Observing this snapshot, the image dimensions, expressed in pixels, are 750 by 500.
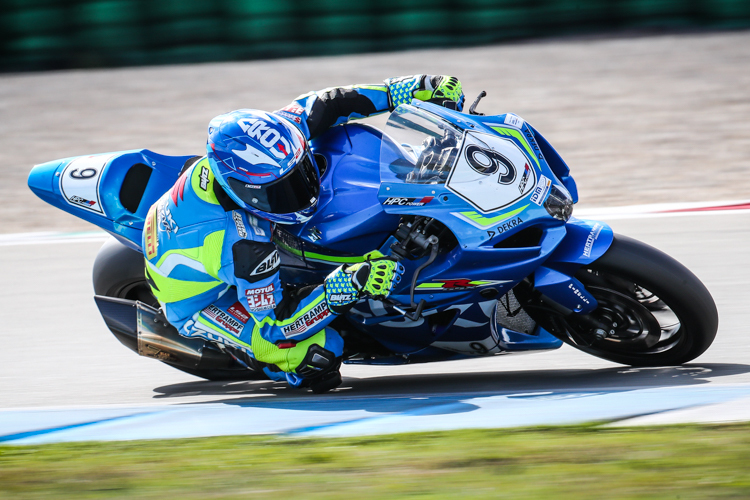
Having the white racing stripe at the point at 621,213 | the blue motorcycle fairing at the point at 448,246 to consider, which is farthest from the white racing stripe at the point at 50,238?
the blue motorcycle fairing at the point at 448,246

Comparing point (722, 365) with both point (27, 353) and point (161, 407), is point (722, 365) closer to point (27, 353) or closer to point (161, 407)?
point (161, 407)

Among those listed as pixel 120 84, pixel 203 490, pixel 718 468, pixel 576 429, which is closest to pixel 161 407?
pixel 203 490

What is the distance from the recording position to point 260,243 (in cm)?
381

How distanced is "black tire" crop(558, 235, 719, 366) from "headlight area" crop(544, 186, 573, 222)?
227 mm

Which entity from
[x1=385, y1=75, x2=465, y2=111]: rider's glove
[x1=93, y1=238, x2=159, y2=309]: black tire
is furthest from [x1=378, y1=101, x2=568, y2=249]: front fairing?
[x1=93, y1=238, x2=159, y2=309]: black tire

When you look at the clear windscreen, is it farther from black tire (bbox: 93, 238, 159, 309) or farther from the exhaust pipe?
black tire (bbox: 93, 238, 159, 309)

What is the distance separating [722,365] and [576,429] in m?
1.22

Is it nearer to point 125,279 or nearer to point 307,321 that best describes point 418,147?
point 307,321

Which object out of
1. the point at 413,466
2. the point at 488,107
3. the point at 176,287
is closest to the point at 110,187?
the point at 176,287

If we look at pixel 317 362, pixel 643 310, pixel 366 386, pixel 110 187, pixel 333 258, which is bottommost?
pixel 366 386

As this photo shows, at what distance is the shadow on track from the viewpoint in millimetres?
3953

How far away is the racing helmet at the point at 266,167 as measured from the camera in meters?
3.64

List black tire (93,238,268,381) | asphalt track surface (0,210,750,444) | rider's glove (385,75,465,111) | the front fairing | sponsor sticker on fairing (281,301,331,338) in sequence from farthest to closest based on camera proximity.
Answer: black tire (93,238,268,381) → rider's glove (385,75,465,111) → sponsor sticker on fairing (281,301,331,338) → the front fairing → asphalt track surface (0,210,750,444)

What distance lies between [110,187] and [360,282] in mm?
1587
